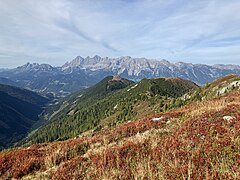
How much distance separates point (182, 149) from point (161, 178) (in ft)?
8.86

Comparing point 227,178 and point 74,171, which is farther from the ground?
point 227,178

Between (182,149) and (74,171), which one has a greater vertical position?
(182,149)

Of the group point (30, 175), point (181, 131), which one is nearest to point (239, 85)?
point (181, 131)

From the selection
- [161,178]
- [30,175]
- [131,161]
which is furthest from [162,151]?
[30,175]

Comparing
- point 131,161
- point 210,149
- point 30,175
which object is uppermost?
point 210,149

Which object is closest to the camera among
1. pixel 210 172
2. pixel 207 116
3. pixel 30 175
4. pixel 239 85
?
pixel 210 172

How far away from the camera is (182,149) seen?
29.4ft

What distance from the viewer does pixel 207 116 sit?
1409 cm

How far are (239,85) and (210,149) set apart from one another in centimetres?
4271

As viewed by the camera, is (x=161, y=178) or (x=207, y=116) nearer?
(x=161, y=178)

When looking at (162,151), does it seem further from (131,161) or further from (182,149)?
(131,161)

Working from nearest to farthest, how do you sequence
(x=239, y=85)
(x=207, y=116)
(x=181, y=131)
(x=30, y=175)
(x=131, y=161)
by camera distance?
1. (x=131, y=161)
2. (x=30, y=175)
3. (x=181, y=131)
4. (x=207, y=116)
5. (x=239, y=85)

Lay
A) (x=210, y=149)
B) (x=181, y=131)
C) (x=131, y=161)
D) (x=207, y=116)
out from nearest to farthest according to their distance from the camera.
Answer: (x=210, y=149)
(x=131, y=161)
(x=181, y=131)
(x=207, y=116)

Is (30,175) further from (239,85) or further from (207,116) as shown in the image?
(239,85)
